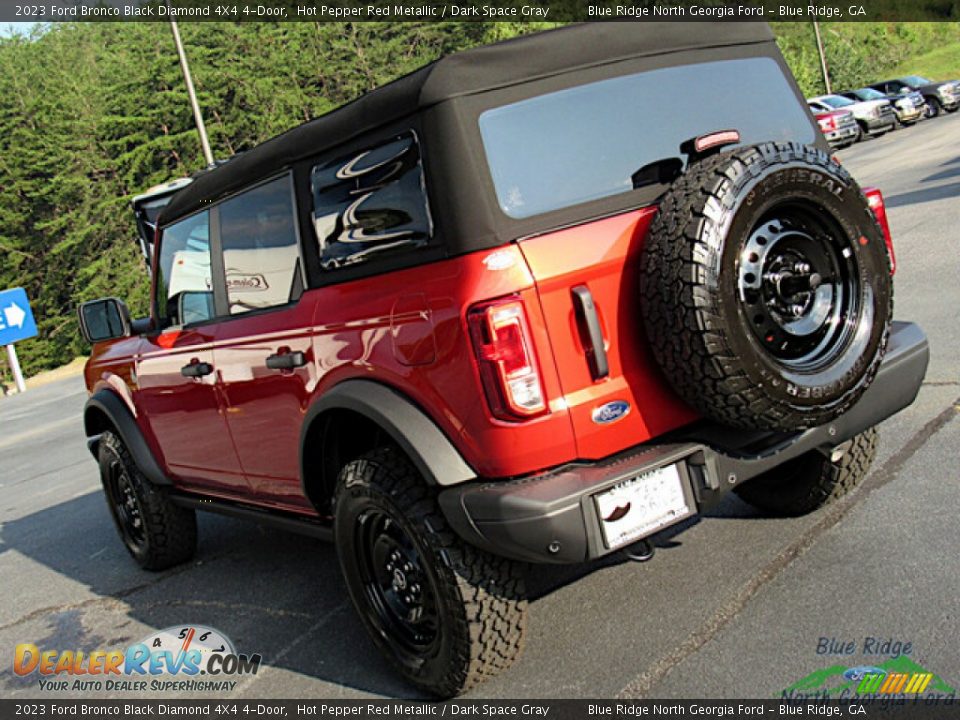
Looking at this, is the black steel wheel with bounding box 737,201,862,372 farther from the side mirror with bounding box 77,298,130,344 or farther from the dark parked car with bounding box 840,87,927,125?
the dark parked car with bounding box 840,87,927,125

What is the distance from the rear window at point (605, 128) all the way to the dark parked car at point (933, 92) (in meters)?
35.2

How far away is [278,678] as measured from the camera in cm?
398

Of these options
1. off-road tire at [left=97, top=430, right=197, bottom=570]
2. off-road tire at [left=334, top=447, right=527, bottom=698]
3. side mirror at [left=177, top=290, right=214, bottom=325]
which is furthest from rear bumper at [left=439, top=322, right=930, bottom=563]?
off-road tire at [left=97, top=430, right=197, bottom=570]

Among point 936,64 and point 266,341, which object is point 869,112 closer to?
point 266,341

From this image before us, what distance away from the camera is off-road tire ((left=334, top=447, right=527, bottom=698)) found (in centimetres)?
325

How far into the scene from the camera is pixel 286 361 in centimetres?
392

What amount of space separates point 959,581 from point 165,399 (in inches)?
144

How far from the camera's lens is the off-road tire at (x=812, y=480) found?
4297 millimetres

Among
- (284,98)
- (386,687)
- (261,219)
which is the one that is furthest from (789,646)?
(284,98)

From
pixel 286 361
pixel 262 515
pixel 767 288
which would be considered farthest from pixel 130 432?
pixel 767 288

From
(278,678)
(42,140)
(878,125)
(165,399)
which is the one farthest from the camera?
(42,140)

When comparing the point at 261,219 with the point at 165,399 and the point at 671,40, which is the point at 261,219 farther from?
the point at 671,40

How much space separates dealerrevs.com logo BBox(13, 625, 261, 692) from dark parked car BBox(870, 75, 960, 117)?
35883mm

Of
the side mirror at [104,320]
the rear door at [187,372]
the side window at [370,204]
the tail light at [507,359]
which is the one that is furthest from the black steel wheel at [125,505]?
the tail light at [507,359]
